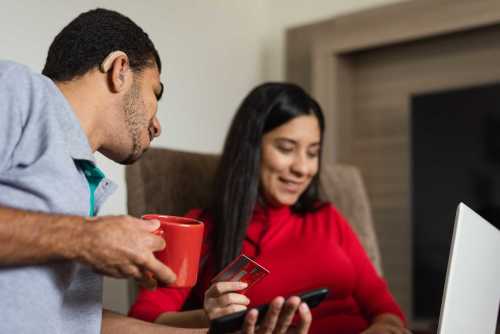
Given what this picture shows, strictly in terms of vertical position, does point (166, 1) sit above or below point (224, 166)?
above

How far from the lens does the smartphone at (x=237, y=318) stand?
73 cm

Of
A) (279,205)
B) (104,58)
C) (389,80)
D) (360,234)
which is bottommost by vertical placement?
(360,234)

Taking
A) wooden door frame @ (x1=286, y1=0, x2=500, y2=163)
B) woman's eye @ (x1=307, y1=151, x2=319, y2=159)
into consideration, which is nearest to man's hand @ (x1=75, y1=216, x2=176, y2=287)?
woman's eye @ (x1=307, y1=151, x2=319, y2=159)

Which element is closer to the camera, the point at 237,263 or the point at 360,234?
the point at 237,263

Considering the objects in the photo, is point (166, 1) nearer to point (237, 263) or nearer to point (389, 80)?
point (389, 80)

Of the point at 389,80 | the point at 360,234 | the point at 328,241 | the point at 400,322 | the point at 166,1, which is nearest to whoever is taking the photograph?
the point at 400,322

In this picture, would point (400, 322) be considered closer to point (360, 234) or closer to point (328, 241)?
point (328, 241)

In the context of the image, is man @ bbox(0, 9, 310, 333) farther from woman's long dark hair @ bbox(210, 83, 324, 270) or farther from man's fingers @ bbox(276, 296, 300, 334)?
woman's long dark hair @ bbox(210, 83, 324, 270)

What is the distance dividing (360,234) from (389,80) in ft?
2.78

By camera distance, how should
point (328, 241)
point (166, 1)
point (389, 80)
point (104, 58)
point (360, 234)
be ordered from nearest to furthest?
point (104, 58) → point (328, 241) → point (360, 234) → point (166, 1) → point (389, 80)

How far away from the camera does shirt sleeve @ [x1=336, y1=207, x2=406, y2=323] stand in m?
1.40

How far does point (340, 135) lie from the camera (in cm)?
235

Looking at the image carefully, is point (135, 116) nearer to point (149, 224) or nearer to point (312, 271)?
point (149, 224)

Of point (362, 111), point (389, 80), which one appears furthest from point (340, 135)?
point (389, 80)
